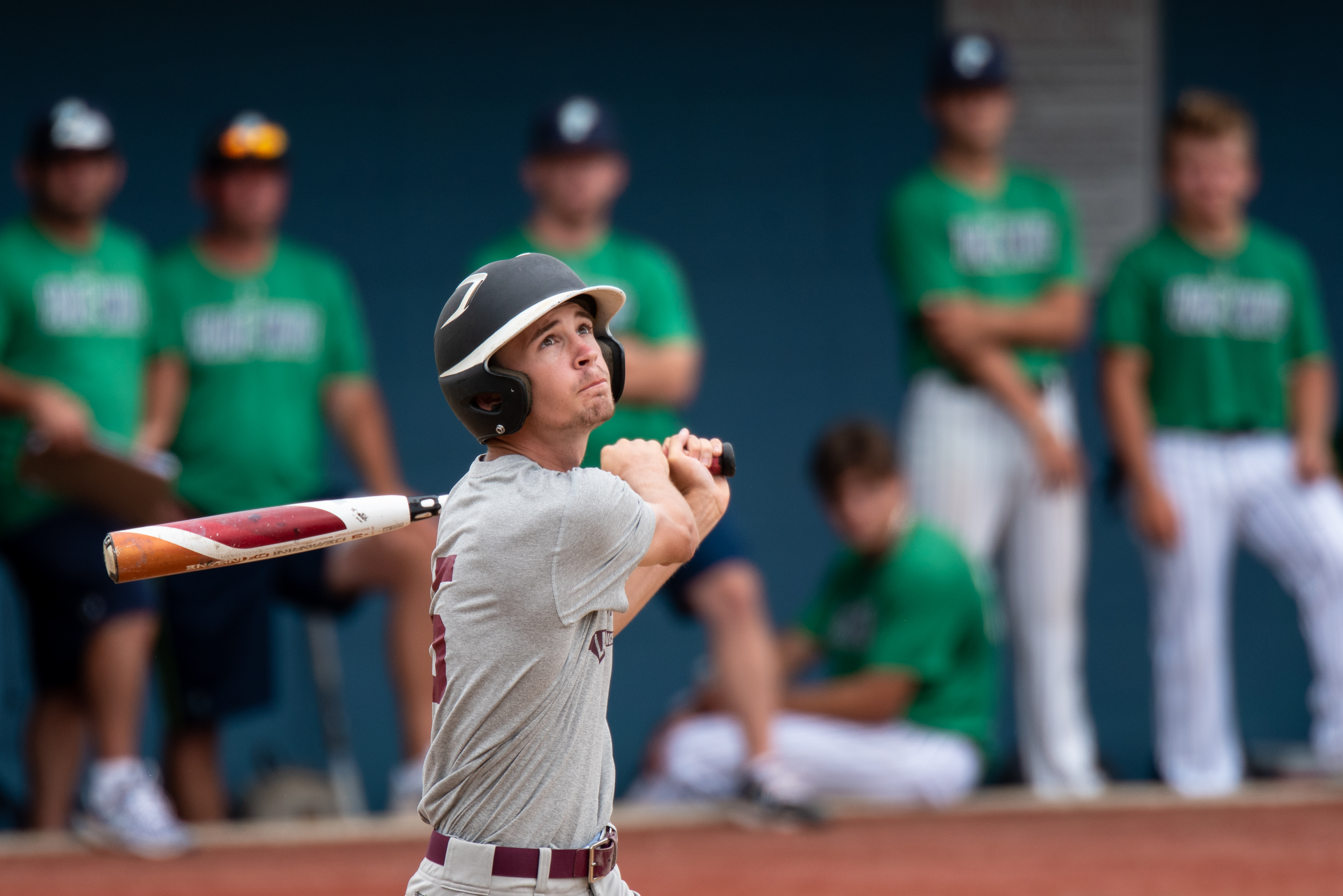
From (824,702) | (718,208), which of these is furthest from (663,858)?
(718,208)

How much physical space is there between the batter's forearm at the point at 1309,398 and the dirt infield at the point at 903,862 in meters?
1.08

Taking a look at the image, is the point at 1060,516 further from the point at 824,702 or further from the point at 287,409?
the point at 287,409

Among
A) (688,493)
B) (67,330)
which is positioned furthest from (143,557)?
(67,330)

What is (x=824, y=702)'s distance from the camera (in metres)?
4.64

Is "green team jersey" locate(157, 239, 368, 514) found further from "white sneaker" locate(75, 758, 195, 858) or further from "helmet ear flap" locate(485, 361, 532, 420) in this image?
"helmet ear flap" locate(485, 361, 532, 420)

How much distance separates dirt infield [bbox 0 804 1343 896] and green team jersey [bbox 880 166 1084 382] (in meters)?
1.27

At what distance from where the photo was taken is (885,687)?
4605 millimetres

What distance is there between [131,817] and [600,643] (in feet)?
8.02

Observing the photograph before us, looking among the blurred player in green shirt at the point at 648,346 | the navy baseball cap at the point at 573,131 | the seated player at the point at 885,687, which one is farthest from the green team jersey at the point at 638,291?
the seated player at the point at 885,687

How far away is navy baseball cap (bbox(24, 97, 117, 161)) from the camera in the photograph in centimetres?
442

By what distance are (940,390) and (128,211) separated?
268cm

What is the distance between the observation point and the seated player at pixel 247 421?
4.61 m

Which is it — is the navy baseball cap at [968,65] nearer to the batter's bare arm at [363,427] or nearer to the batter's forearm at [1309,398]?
the batter's forearm at [1309,398]

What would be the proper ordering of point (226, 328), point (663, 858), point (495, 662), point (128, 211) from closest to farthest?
point (495, 662) → point (663, 858) → point (226, 328) → point (128, 211)
